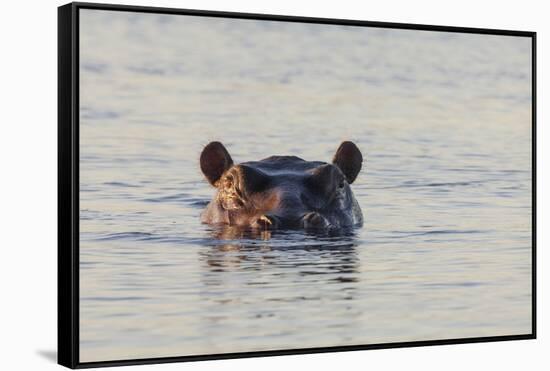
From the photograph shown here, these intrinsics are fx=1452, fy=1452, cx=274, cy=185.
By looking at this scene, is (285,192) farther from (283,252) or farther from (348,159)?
(283,252)

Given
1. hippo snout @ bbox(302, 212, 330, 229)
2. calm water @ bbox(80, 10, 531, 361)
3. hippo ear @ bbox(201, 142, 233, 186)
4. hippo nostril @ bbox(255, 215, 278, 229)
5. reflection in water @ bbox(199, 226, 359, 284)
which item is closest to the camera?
calm water @ bbox(80, 10, 531, 361)

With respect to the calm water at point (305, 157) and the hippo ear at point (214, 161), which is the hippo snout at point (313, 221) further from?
the hippo ear at point (214, 161)

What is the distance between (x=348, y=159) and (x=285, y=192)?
0.66 m

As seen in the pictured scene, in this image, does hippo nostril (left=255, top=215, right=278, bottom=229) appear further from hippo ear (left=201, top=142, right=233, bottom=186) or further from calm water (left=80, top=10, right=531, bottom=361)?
hippo ear (left=201, top=142, right=233, bottom=186)

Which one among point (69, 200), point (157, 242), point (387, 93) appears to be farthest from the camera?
point (387, 93)

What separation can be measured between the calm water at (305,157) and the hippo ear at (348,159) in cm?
7

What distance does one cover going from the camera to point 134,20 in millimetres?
11508

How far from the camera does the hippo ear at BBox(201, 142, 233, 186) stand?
40.1ft

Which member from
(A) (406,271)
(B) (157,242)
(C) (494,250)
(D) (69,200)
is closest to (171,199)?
(B) (157,242)

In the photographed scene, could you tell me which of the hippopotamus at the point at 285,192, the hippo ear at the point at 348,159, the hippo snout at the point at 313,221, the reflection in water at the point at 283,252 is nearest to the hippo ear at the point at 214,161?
the hippopotamus at the point at 285,192

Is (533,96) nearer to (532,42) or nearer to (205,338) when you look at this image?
(532,42)

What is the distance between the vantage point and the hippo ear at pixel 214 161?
40.1 feet

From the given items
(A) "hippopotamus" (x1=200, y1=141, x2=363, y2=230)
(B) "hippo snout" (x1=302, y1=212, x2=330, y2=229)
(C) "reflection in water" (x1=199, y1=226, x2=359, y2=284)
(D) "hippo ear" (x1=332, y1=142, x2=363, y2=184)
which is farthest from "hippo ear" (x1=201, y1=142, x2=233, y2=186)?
(D) "hippo ear" (x1=332, y1=142, x2=363, y2=184)

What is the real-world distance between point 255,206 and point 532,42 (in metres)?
2.98
